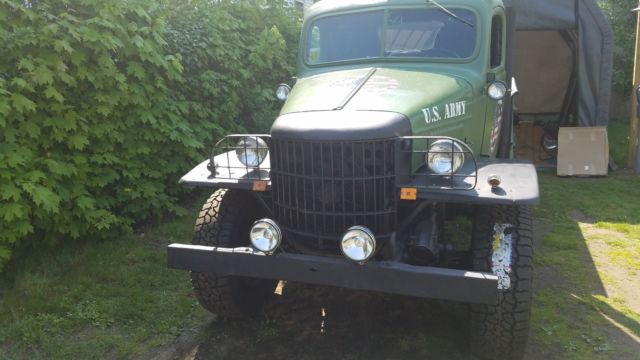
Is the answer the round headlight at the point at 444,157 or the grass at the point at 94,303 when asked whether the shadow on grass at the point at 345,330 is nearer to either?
the grass at the point at 94,303

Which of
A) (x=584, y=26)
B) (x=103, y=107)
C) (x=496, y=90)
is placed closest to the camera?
(x=496, y=90)

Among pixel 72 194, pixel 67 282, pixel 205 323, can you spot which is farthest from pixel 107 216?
pixel 205 323

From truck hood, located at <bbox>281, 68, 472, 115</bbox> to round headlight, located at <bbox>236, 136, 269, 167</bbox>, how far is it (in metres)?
0.27

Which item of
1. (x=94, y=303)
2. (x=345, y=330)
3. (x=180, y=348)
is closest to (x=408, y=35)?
(x=345, y=330)

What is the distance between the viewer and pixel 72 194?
14.1 feet

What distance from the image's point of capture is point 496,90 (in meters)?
3.83

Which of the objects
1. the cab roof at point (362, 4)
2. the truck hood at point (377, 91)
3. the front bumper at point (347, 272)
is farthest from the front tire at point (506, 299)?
the cab roof at point (362, 4)

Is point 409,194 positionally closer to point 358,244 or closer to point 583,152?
point 358,244

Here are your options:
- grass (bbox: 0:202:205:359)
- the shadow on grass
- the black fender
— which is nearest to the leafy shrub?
grass (bbox: 0:202:205:359)

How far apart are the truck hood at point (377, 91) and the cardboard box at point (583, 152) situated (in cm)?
531

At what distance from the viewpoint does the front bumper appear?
2568 millimetres

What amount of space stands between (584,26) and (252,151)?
6698 mm

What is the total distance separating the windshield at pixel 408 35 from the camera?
12.8 feet

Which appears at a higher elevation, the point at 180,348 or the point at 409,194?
the point at 409,194
